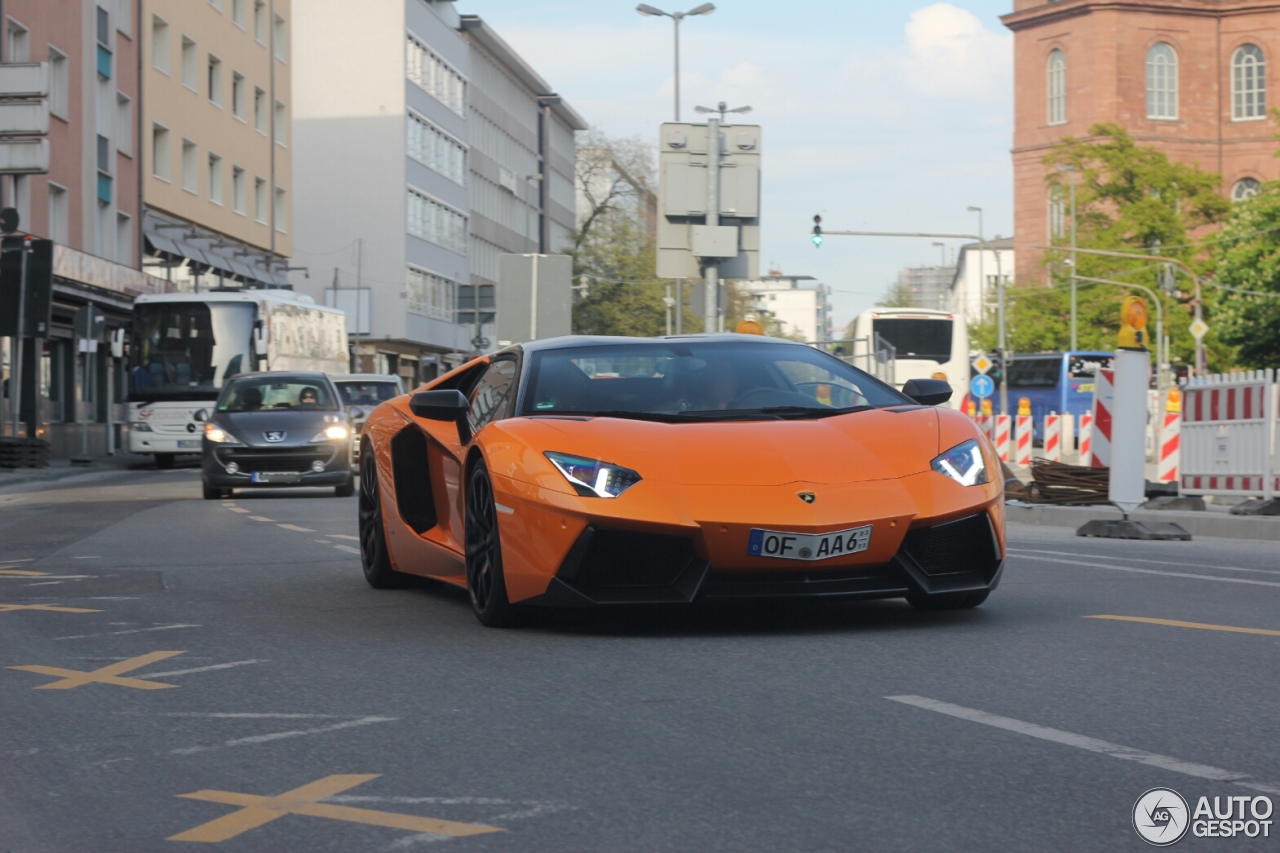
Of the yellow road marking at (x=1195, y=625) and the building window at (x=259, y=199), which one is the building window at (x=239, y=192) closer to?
the building window at (x=259, y=199)

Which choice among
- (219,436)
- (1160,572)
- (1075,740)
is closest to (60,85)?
(219,436)

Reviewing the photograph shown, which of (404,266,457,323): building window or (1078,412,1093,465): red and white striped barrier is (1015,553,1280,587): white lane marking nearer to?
(1078,412,1093,465): red and white striped barrier

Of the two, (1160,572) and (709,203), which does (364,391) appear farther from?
(1160,572)

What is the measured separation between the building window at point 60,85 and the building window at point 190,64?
10.1m

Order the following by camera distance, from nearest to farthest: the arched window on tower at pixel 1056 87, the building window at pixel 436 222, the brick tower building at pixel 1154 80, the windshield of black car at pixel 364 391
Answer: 1. the windshield of black car at pixel 364 391
2. the building window at pixel 436 222
3. the brick tower building at pixel 1154 80
4. the arched window on tower at pixel 1056 87

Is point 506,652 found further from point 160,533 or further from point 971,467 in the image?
point 160,533

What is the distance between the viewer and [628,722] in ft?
17.3

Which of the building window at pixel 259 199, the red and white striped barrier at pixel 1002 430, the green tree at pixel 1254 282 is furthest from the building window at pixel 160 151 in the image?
the green tree at pixel 1254 282

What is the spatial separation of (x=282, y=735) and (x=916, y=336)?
118 feet

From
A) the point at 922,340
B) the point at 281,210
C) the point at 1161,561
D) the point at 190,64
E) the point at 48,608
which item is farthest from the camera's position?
the point at 281,210

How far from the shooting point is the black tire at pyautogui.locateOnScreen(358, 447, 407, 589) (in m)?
9.62

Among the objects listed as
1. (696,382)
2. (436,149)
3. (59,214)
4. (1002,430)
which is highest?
(436,149)

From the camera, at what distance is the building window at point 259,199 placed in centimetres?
5788

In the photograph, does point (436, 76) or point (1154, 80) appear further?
point (1154, 80)
